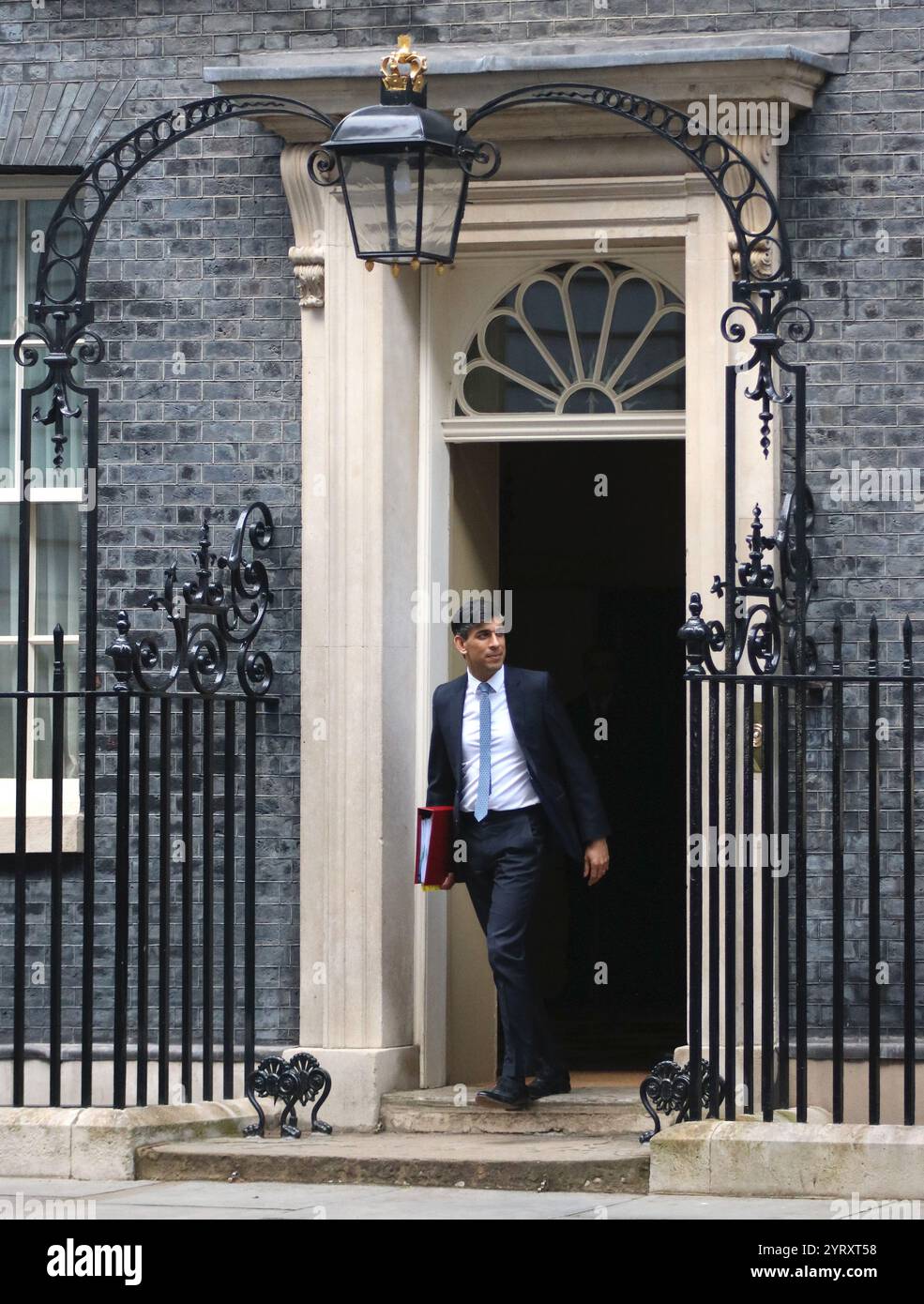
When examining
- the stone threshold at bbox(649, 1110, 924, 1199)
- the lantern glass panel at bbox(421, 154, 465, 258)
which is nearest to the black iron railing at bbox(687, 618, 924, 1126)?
the stone threshold at bbox(649, 1110, 924, 1199)

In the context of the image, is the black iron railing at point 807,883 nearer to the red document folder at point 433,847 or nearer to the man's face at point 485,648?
the man's face at point 485,648

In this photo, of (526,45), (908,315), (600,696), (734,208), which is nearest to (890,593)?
(908,315)

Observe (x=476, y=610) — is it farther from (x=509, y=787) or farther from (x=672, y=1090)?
(x=672, y=1090)

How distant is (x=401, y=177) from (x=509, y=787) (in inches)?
98.6

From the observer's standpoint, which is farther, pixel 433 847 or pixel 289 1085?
pixel 433 847

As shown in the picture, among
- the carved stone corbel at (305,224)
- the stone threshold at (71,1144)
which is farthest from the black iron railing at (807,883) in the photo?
the carved stone corbel at (305,224)

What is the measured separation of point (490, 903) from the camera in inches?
386

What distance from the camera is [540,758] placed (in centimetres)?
985

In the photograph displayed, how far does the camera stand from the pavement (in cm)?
771

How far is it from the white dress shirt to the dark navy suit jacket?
0.10 feet

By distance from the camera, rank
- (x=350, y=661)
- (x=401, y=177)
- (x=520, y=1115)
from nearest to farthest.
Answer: (x=401, y=177), (x=520, y=1115), (x=350, y=661)

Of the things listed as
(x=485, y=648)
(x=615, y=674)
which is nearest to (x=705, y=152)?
(x=485, y=648)

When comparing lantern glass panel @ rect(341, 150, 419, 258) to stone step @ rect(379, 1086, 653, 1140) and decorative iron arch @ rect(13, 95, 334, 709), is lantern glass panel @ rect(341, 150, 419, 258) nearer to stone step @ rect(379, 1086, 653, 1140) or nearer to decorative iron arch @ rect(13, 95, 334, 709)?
decorative iron arch @ rect(13, 95, 334, 709)
